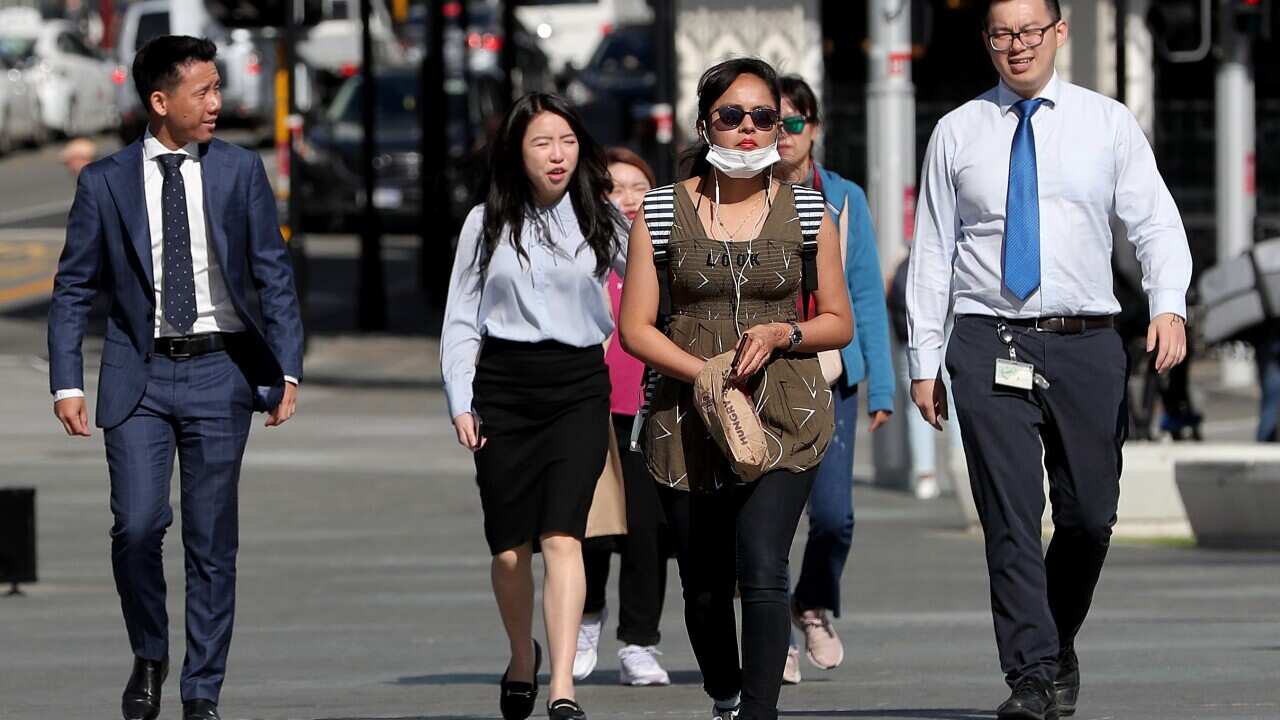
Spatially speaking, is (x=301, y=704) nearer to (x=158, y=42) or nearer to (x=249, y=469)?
(x=158, y=42)

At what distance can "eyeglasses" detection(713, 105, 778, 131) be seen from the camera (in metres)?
7.06

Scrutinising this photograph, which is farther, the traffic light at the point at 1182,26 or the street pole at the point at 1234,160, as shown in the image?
the street pole at the point at 1234,160

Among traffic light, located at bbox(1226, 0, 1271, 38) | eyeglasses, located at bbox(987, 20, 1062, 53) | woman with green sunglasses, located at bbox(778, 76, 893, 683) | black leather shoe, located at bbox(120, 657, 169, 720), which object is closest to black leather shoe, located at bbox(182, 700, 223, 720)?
black leather shoe, located at bbox(120, 657, 169, 720)

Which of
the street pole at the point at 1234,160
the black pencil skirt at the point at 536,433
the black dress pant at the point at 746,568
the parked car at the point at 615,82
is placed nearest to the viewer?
the black dress pant at the point at 746,568

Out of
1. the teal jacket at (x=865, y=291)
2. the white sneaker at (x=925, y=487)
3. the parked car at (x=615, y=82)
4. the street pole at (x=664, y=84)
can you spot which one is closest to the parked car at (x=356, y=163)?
the parked car at (x=615, y=82)

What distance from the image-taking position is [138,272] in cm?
776

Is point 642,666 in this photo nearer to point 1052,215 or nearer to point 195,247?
point 195,247

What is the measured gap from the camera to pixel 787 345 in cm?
700

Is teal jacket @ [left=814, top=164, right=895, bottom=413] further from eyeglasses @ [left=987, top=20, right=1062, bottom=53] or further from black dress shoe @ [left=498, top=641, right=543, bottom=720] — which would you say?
black dress shoe @ [left=498, top=641, right=543, bottom=720]

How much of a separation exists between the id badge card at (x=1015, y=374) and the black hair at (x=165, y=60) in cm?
232

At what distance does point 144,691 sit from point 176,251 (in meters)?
1.22

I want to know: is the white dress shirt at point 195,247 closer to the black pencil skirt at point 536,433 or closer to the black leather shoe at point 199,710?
the black pencil skirt at point 536,433

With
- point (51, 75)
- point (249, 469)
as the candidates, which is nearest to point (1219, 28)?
point (249, 469)

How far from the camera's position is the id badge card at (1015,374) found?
24.3ft
